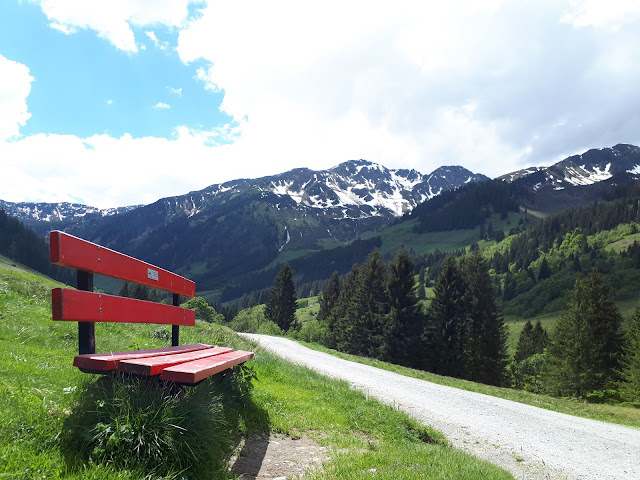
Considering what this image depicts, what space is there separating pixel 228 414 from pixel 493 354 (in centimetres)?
4484

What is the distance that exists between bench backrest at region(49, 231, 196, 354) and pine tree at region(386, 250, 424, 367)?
4198 cm

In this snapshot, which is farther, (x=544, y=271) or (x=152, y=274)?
(x=544, y=271)

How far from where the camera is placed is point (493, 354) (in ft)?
145

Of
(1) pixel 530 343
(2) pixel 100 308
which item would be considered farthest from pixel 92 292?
(1) pixel 530 343

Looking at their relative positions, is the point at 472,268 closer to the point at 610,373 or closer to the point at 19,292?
the point at 610,373

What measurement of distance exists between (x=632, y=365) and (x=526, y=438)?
34481 mm

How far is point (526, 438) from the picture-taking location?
27.9ft

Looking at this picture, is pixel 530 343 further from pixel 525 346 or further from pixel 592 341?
pixel 592 341

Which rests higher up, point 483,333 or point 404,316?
point 404,316

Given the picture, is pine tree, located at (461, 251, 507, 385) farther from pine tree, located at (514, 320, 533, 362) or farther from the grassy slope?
pine tree, located at (514, 320, 533, 362)

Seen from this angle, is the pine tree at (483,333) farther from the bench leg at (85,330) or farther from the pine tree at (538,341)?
the pine tree at (538,341)

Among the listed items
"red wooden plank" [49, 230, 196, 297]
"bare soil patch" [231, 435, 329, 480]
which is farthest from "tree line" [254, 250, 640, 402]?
"red wooden plank" [49, 230, 196, 297]

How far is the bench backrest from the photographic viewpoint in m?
3.84

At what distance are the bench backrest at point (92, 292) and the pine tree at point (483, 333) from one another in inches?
1721
